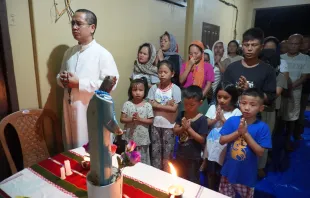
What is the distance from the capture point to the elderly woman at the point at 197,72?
265 centimetres

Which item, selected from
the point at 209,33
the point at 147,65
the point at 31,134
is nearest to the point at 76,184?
the point at 31,134

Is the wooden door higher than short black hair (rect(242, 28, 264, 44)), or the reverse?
the wooden door

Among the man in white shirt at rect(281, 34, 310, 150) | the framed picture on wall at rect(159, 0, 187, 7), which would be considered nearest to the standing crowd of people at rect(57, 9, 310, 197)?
the man in white shirt at rect(281, 34, 310, 150)

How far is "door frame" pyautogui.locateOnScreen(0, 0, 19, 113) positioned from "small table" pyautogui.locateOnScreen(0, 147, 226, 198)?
38.8 inches

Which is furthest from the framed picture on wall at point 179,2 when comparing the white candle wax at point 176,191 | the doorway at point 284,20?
→ the doorway at point 284,20

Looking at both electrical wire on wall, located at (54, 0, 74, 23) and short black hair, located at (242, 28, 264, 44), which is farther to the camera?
electrical wire on wall, located at (54, 0, 74, 23)

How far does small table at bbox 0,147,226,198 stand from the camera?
100 centimetres

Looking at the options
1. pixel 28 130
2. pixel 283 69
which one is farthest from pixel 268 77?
pixel 28 130

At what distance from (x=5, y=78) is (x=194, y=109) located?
5.62 ft

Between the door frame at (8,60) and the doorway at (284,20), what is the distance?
658 cm

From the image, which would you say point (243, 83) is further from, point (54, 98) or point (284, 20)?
point (284, 20)

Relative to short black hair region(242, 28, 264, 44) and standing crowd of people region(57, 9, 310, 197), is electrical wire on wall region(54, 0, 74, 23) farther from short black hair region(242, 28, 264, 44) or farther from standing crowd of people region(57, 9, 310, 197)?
short black hair region(242, 28, 264, 44)

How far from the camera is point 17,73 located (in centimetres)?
194

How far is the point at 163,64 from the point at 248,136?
46.9 inches
